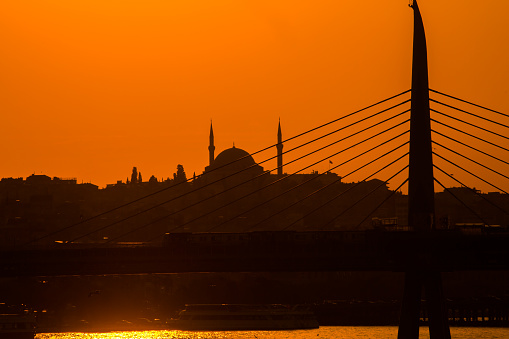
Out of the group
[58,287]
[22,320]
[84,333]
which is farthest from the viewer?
[58,287]

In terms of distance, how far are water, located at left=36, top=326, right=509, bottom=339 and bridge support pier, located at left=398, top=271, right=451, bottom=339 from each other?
38371 millimetres

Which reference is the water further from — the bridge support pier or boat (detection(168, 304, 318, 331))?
the bridge support pier

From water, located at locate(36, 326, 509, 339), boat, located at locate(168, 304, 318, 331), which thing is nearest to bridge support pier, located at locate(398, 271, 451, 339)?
water, located at locate(36, 326, 509, 339)

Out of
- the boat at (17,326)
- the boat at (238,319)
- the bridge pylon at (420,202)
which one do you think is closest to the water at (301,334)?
the boat at (238,319)

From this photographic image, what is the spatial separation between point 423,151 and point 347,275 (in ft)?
364

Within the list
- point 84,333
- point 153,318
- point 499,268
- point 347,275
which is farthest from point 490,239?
point 347,275

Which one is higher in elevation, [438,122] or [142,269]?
[438,122]

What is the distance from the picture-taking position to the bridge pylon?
242ft

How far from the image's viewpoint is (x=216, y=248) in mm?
75625

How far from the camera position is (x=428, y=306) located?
75375mm

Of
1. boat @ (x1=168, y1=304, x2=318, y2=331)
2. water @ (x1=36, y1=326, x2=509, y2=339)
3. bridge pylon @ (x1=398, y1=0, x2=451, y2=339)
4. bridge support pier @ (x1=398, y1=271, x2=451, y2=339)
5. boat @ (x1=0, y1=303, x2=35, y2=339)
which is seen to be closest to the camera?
bridge pylon @ (x1=398, y1=0, x2=451, y2=339)

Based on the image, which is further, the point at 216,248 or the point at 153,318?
the point at 153,318

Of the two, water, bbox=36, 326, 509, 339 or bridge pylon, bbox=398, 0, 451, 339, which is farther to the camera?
water, bbox=36, 326, 509, 339

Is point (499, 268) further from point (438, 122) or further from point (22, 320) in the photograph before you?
point (22, 320)
